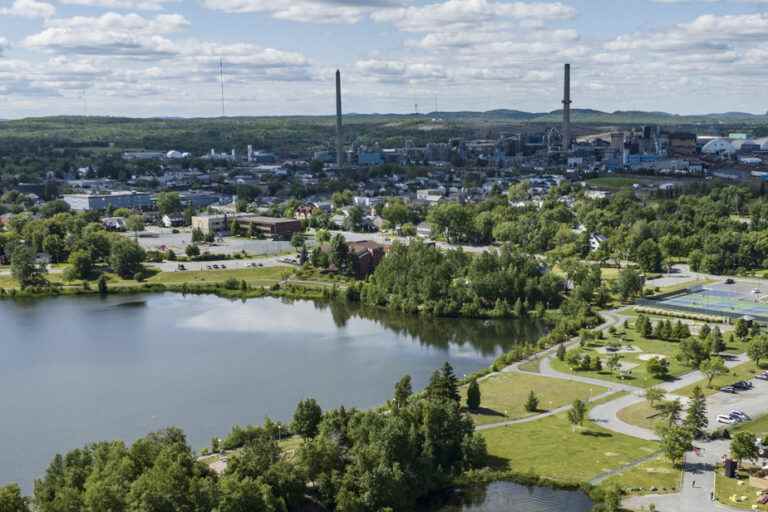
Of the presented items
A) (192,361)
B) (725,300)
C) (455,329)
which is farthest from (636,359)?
(192,361)

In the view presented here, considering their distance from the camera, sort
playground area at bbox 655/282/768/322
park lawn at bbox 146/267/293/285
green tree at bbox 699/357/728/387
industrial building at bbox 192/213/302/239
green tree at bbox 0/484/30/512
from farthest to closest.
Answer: industrial building at bbox 192/213/302/239 < park lawn at bbox 146/267/293/285 < playground area at bbox 655/282/768/322 < green tree at bbox 699/357/728/387 < green tree at bbox 0/484/30/512

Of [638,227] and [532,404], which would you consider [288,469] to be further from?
[638,227]

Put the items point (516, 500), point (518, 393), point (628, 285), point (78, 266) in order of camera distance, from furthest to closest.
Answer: point (78, 266)
point (628, 285)
point (518, 393)
point (516, 500)

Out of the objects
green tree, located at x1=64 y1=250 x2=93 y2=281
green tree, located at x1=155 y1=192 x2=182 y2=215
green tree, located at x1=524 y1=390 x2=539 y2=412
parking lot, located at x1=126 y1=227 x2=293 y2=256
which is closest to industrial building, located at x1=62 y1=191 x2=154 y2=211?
green tree, located at x1=155 y1=192 x2=182 y2=215

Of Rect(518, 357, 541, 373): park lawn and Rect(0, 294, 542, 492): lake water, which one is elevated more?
Rect(518, 357, 541, 373): park lawn

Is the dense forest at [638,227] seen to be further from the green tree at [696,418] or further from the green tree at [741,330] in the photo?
the green tree at [696,418]

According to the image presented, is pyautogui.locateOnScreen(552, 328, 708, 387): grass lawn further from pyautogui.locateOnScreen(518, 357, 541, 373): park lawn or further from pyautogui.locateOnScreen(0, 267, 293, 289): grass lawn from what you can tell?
pyautogui.locateOnScreen(0, 267, 293, 289): grass lawn

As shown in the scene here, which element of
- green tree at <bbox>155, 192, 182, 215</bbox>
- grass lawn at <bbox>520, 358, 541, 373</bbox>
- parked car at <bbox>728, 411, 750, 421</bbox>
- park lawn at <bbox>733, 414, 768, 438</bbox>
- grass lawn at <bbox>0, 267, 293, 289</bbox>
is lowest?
grass lawn at <bbox>520, 358, 541, 373</bbox>
